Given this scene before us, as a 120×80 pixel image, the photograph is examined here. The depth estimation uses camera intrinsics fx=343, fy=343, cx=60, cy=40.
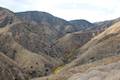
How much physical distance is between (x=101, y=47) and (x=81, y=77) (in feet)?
314

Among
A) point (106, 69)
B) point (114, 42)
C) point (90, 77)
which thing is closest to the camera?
point (90, 77)

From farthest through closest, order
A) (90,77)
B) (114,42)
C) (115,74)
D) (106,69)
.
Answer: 1. (114,42)
2. (106,69)
3. (90,77)
4. (115,74)

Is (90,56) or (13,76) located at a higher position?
(90,56)

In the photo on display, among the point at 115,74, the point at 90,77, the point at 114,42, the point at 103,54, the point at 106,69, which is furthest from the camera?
the point at 114,42

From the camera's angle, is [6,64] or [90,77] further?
[6,64]

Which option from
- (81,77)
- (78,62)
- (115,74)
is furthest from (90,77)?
(78,62)

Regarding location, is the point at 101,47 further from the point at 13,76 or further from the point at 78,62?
the point at 13,76

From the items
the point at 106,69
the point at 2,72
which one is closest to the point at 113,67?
the point at 106,69

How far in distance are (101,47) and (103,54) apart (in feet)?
33.2

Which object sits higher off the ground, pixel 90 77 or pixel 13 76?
pixel 90 77

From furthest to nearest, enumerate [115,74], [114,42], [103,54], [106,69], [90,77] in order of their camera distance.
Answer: [114,42]
[103,54]
[106,69]
[90,77]
[115,74]

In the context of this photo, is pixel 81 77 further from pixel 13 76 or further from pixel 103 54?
pixel 13 76

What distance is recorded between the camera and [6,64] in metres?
185

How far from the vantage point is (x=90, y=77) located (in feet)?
255
